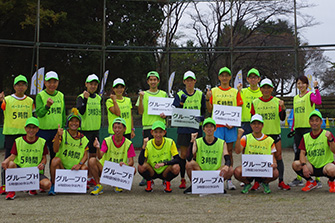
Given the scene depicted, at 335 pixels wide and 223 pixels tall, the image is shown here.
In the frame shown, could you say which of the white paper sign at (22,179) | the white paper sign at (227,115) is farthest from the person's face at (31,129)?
the white paper sign at (227,115)

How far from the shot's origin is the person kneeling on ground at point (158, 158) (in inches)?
250

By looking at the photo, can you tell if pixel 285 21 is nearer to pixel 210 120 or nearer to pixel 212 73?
pixel 212 73

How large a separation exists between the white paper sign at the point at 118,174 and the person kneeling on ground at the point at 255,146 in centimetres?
172

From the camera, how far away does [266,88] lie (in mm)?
6641

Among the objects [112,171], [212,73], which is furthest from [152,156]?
[212,73]

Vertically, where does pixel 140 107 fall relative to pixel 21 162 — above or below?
above

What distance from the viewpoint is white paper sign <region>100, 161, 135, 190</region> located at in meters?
6.19

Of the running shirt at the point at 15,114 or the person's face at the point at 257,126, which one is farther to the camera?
the running shirt at the point at 15,114

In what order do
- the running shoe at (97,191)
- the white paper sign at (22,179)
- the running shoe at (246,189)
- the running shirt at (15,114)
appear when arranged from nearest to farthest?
the white paper sign at (22,179) < the running shoe at (97,191) < the running shoe at (246,189) < the running shirt at (15,114)

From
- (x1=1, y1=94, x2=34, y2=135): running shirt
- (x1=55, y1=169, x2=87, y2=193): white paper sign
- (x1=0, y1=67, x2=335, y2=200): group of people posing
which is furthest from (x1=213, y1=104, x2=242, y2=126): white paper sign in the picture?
(x1=1, y1=94, x2=34, y2=135): running shirt

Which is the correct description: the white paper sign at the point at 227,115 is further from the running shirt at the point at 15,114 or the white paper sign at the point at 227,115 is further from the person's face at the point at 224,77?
the running shirt at the point at 15,114

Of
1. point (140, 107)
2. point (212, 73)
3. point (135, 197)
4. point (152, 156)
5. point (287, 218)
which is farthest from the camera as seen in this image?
point (212, 73)

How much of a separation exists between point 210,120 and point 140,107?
157cm

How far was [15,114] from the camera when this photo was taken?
6.47 m
